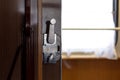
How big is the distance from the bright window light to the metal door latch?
1448 millimetres

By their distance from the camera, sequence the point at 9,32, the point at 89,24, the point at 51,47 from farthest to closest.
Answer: the point at 89,24 < the point at 51,47 < the point at 9,32

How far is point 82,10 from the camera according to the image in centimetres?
221

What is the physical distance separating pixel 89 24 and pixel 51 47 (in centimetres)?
153

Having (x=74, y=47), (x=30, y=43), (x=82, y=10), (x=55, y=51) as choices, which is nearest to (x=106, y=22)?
(x=82, y=10)

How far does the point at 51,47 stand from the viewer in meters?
0.71

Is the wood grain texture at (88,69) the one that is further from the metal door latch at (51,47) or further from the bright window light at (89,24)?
the metal door latch at (51,47)

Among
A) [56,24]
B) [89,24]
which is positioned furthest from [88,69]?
[56,24]

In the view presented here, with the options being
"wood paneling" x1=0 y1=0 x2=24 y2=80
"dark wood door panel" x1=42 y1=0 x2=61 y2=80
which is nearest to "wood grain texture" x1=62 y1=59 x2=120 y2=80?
"dark wood door panel" x1=42 y1=0 x2=61 y2=80

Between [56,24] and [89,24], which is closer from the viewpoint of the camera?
[56,24]

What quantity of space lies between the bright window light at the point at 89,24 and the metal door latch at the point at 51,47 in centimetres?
145

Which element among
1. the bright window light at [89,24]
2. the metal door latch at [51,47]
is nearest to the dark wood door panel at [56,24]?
the metal door latch at [51,47]

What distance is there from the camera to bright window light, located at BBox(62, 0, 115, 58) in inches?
86.1

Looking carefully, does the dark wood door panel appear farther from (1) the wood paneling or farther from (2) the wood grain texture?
(2) the wood grain texture

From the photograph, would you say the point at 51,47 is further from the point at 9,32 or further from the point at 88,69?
the point at 88,69
